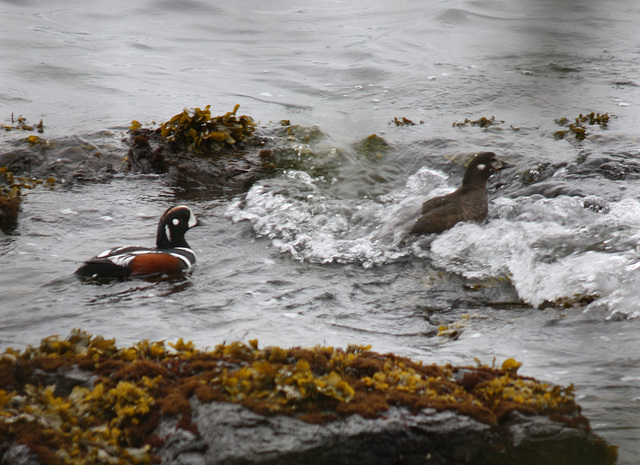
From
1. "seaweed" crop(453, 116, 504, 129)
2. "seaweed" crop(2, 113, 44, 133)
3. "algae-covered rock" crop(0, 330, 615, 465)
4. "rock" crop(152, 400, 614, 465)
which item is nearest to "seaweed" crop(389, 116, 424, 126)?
"seaweed" crop(453, 116, 504, 129)

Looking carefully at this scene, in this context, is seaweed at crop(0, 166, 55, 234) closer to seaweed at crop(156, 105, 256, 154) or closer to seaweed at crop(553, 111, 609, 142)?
seaweed at crop(156, 105, 256, 154)

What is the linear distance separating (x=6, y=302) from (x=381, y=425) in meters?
3.89

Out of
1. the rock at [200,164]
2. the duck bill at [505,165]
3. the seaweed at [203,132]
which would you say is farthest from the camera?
the seaweed at [203,132]

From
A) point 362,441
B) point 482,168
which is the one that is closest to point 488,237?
point 482,168

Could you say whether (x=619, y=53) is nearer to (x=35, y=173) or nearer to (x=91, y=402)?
(x=35, y=173)

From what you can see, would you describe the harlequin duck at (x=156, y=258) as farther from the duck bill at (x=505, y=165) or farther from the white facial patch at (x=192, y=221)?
the duck bill at (x=505, y=165)

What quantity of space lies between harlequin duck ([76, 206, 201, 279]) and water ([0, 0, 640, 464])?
193 millimetres

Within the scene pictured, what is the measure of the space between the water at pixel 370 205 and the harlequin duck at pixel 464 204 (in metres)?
0.19

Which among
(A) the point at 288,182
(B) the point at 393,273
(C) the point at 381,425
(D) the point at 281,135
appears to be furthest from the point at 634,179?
(C) the point at 381,425

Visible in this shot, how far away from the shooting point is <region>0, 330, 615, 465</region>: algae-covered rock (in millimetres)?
3029

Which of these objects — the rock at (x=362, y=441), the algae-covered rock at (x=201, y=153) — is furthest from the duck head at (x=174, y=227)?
the rock at (x=362, y=441)

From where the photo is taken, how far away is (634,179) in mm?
8430

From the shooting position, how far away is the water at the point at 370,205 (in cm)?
502

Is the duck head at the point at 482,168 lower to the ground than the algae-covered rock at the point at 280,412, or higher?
higher
